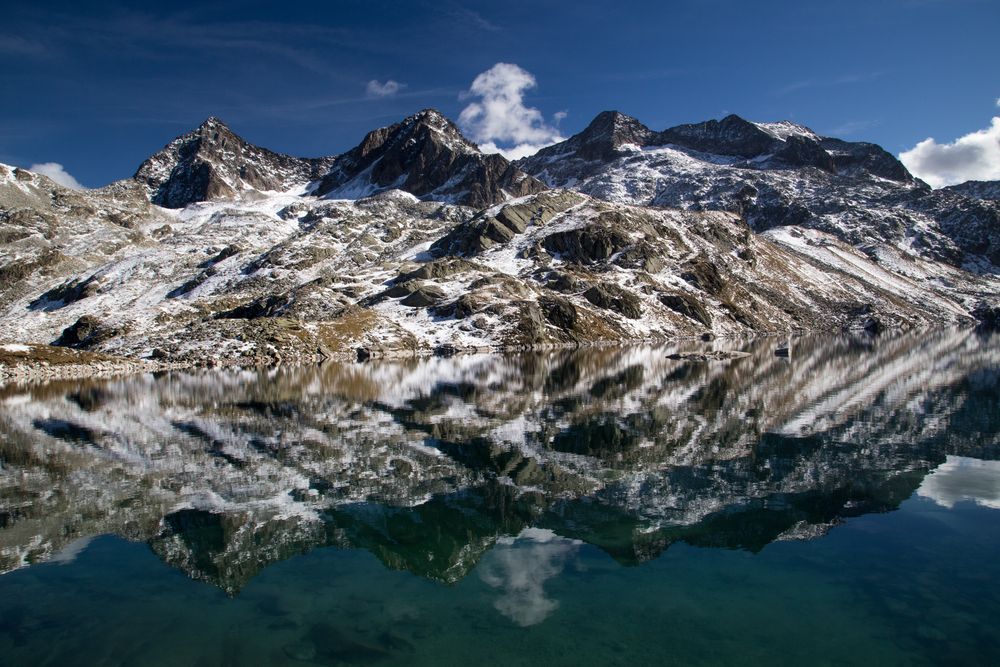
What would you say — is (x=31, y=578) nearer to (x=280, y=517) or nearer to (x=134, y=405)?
(x=280, y=517)

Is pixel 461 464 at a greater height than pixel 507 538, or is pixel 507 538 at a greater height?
pixel 461 464

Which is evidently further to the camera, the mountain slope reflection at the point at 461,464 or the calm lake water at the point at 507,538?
the mountain slope reflection at the point at 461,464

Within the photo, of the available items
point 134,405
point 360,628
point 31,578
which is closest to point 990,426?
point 360,628

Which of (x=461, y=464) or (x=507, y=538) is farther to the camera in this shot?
(x=461, y=464)
